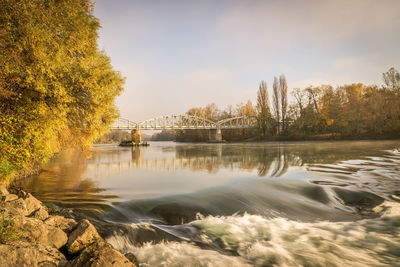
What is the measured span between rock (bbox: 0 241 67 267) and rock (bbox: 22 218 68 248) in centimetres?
36

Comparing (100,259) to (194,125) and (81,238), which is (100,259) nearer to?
(81,238)

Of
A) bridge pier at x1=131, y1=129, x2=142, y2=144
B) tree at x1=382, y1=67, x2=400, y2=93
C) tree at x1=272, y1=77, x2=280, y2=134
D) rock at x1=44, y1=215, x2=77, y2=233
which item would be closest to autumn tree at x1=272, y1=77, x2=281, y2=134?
tree at x1=272, y1=77, x2=280, y2=134

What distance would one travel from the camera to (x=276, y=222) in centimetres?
645

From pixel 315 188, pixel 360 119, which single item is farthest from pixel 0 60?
pixel 360 119

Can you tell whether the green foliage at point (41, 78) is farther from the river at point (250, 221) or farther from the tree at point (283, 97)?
the tree at point (283, 97)

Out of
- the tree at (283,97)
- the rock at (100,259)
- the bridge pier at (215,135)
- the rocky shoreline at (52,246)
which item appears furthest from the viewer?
the bridge pier at (215,135)

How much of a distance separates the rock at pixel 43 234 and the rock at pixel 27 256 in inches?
14.4

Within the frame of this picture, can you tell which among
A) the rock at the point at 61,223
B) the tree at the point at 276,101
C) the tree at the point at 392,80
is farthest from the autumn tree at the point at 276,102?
the rock at the point at 61,223

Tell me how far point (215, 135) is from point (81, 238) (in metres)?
92.4

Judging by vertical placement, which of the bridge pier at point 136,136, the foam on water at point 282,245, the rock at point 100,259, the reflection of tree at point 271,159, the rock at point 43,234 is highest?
the bridge pier at point 136,136

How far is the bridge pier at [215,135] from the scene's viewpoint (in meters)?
94.1

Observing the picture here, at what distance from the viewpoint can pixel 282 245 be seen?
5.16 m

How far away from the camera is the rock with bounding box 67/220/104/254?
3894 mm

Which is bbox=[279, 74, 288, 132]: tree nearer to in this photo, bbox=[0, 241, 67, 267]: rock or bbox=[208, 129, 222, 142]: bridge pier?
bbox=[208, 129, 222, 142]: bridge pier
